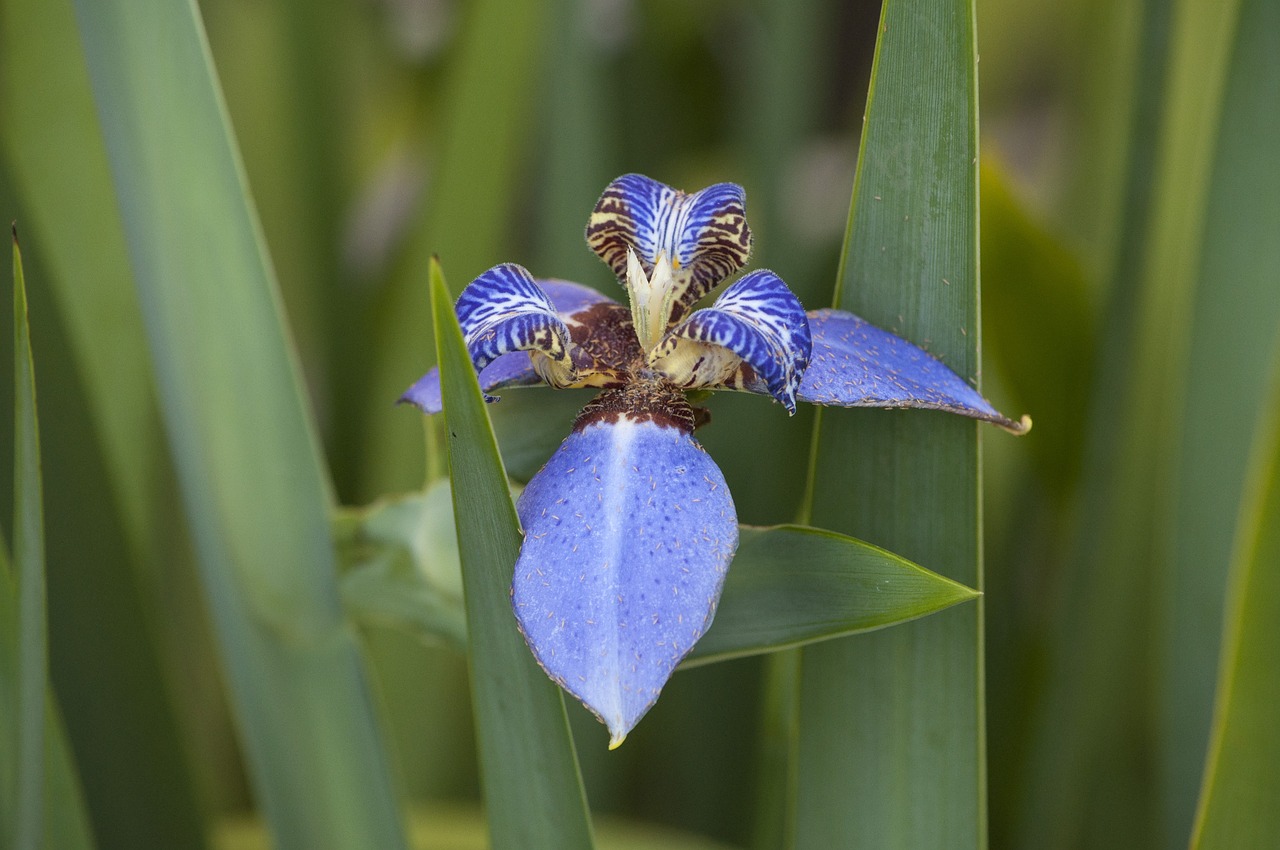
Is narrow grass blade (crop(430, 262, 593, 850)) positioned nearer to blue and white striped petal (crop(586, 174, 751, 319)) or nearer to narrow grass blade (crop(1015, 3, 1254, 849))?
blue and white striped petal (crop(586, 174, 751, 319))

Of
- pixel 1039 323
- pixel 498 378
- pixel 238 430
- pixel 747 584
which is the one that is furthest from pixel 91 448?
pixel 1039 323

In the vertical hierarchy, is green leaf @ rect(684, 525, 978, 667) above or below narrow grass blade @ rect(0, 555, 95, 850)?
above

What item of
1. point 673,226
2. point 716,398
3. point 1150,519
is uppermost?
A: point 673,226

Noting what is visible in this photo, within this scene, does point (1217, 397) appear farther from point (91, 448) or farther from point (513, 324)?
point (91, 448)

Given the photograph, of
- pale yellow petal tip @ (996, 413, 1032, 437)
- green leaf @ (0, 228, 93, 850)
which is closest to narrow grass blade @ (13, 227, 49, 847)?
green leaf @ (0, 228, 93, 850)

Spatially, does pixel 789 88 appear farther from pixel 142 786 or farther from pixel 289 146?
pixel 142 786

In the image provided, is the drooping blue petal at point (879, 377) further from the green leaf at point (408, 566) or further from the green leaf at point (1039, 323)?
the green leaf at point (1039, 323)

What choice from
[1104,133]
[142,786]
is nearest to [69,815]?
[142,786]

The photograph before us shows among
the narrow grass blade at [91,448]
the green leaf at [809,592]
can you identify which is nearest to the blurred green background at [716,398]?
the narrow grass blade at [91,448]

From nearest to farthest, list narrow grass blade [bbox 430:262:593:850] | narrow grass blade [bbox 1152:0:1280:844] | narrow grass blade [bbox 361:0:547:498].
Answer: narrow grass blade [bbox 430:262:593:850]
narrow grass blade [bbox 1152:0:1280:844]
narrow grass blade [bbox 361:0:547:498]
